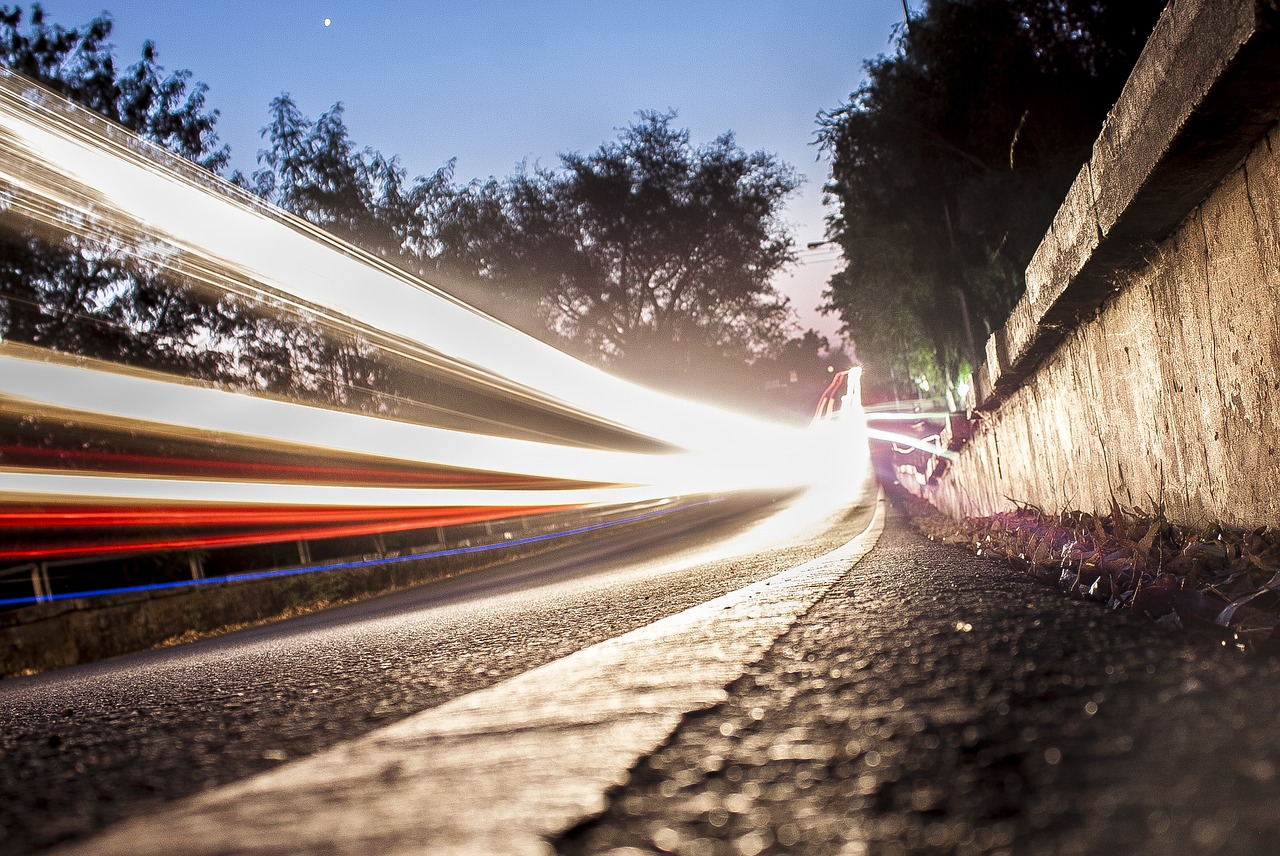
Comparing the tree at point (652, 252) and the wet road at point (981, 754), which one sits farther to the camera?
the tree at point (652, 252)

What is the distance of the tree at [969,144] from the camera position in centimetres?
1736

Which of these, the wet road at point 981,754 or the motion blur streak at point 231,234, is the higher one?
the motion blur streak at point 231,234

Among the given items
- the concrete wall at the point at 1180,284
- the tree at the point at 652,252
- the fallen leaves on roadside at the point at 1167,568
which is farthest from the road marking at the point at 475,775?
the tree at the point at 652,252

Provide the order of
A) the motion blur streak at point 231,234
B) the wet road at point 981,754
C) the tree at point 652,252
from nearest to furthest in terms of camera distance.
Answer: the wet road at point 981,754 → the motion blur streak at point 231,234 → the tree at point 652,252

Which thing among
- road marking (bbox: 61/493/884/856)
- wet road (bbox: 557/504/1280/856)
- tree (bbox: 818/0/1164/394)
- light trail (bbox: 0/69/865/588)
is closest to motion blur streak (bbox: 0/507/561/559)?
light trail (bbox: 0/69/865/588)

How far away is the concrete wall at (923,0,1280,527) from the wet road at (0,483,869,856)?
217 centimetres

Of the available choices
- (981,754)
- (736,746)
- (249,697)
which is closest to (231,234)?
(249,697)

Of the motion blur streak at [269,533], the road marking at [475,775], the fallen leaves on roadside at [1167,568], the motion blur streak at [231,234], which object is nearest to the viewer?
the road marking at [475,775]

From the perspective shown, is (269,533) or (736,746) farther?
(269,533)

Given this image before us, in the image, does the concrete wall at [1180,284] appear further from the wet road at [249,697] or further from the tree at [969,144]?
the tree at [969,144]

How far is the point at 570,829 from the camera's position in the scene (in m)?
1.40

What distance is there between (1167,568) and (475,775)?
8.66 feet

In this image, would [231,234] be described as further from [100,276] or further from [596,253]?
[596,253]

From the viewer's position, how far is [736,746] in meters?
1.76
